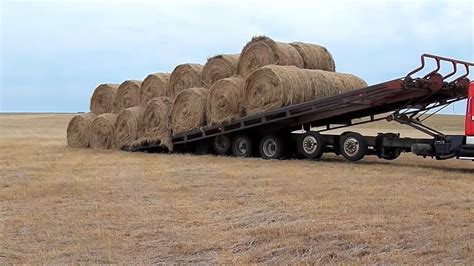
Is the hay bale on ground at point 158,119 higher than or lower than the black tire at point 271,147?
higher

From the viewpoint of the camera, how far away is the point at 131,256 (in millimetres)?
Result: 6598

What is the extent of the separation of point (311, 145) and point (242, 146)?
7.03 feet

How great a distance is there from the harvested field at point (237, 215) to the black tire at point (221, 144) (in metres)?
3.94

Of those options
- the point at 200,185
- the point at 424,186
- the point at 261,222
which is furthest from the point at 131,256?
the point at 424,186

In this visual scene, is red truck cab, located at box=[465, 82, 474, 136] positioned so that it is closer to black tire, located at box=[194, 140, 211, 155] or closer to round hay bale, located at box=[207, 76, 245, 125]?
round hay bale, located at box=[207, 76, 245, 125]

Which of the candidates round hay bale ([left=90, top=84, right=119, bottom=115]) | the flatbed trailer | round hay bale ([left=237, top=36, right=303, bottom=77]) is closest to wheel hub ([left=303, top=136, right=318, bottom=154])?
the flatbed trailer

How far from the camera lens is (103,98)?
855 inches

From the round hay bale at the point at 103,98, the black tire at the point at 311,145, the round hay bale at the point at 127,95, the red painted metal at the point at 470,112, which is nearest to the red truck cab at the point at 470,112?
the red painted metal at the point at 470,112

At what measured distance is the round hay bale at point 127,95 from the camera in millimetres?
20469

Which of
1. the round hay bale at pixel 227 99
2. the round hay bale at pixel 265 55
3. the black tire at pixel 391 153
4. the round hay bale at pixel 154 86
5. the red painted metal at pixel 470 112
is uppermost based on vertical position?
the round hay bale at pixel 265 55

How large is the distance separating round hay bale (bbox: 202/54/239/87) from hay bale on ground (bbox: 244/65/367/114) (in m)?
1.51

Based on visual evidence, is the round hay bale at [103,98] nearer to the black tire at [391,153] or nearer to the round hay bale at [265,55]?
the round hay bale at [265,55]

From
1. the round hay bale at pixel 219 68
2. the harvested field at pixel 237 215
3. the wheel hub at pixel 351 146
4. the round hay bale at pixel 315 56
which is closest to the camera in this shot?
the harvested field at pixel 237 215

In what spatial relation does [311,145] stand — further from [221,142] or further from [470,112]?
[470,112]
